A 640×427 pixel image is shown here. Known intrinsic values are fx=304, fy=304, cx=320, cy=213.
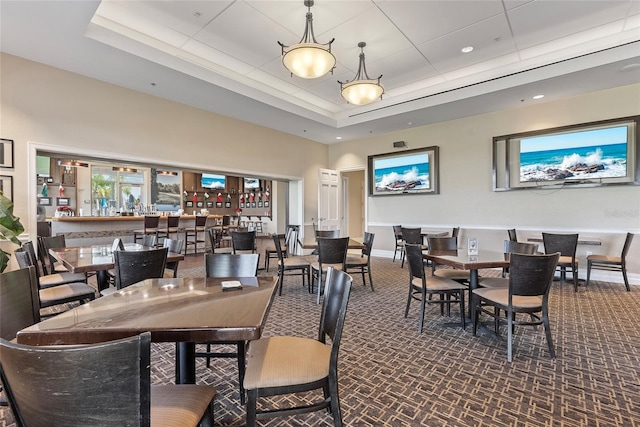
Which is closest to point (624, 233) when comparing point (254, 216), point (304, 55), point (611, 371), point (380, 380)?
point (611, 371)

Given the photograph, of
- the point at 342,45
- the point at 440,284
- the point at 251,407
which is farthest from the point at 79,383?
the point at 342,45

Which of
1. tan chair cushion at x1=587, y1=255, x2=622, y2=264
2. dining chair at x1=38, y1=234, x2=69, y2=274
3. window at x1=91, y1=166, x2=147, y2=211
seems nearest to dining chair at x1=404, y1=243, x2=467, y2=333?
tan chair cushion at x1=587, y1=255, x2=622, y2=264

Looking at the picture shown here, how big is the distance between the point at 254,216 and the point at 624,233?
11.3m

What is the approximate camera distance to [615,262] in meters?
4.77

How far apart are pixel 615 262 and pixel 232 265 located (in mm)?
5821

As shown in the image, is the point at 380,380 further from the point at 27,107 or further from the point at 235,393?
the point at 27,107

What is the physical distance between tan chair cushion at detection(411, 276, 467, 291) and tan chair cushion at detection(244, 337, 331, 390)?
183cm

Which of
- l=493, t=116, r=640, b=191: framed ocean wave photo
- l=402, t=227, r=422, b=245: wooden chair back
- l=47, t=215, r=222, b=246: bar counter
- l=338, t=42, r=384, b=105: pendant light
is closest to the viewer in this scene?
l=338, t=42, r=384, b=105: pendant light

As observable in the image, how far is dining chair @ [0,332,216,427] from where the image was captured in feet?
2.68

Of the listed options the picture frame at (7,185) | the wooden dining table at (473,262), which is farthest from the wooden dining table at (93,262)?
the wooden dining table at (473,262)

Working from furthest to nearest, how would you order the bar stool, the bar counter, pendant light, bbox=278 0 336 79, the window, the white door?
the window
the bar stool
the white door
the bar counter
pendant light, bbox=278 0 336 79

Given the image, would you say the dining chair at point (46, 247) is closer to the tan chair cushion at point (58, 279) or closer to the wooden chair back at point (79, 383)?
the tan chair cushion at point (58, 279)

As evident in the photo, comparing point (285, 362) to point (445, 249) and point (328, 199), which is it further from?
point (328, 199)

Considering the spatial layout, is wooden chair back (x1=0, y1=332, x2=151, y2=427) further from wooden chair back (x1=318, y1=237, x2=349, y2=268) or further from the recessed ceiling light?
the recessed ceiling light
